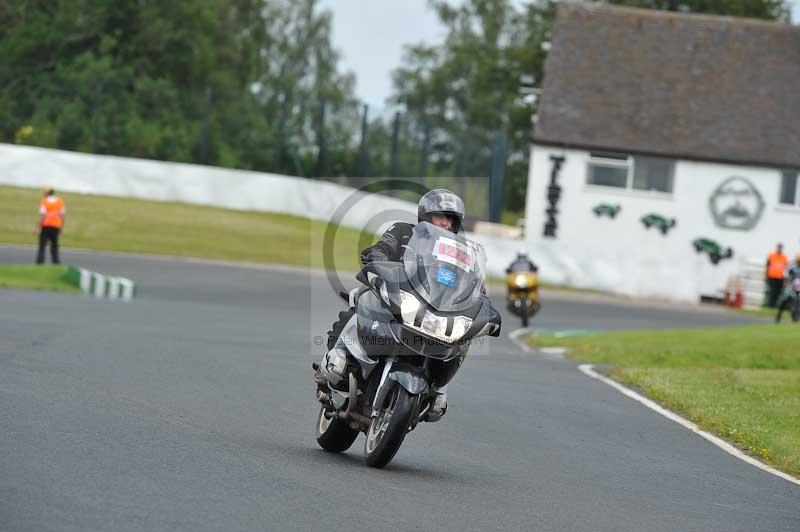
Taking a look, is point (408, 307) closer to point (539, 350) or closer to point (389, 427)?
point (389, 427)

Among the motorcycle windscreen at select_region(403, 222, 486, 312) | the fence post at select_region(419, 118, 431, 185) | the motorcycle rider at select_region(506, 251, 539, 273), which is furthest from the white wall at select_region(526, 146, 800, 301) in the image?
the motorcycle windscreen at select_region(403, 222, 486, 312)

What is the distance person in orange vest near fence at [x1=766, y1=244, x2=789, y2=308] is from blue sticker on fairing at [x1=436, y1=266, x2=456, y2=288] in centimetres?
3240

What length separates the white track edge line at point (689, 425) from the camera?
10594 mm

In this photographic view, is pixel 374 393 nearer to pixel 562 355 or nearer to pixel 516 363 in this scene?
pixel 516 363

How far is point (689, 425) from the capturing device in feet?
43.1

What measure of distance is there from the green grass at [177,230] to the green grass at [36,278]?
379 inches

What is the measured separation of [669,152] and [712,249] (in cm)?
335

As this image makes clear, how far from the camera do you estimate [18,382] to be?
10992 mm

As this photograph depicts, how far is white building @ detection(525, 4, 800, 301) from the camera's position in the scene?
46.4 metres

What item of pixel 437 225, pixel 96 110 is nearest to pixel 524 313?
pixel 437 225

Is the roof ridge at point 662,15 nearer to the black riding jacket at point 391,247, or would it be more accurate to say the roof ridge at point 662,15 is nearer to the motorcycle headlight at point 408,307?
the black riding jacket at point 391,247

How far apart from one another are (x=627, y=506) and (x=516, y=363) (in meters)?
10.8

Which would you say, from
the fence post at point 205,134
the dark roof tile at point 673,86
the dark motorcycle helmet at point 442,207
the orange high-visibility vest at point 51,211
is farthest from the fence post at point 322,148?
the dark motorcycle helmet at point 442,207

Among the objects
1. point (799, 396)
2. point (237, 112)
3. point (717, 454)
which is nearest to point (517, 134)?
point (237, 112)
